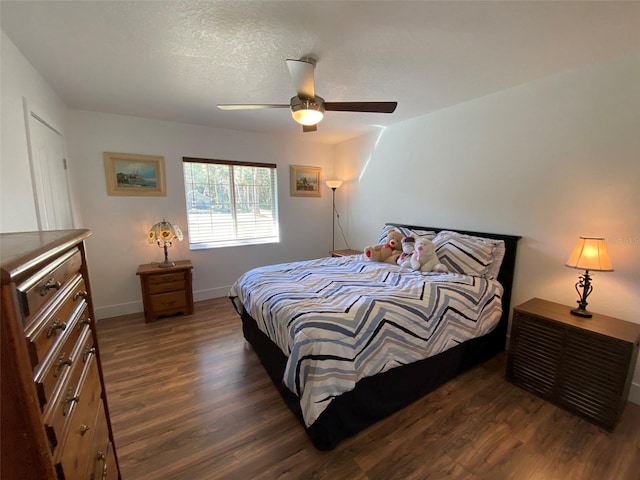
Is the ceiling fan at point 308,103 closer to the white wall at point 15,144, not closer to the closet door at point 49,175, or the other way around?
the white wall at point 15,144

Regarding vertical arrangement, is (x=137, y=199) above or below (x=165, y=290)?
above

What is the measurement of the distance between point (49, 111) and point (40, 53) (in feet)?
2.22

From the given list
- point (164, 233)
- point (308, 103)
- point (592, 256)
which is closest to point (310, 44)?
point (308, 103)

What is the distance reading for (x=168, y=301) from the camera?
3330 mm

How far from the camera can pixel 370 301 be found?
183 cm

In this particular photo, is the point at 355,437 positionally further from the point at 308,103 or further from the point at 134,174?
the point at 134,174

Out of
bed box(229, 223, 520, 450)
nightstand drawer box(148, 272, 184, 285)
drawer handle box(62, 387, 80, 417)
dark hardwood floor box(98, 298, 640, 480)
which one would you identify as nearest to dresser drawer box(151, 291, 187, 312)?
nightstand drawer box(148, 272, 184, 285)

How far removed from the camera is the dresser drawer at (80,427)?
719mm

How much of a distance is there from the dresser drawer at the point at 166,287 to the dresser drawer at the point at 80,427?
236 cm

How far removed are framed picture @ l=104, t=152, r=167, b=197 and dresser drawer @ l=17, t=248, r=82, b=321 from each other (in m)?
2.93

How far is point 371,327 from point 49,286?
150 cm

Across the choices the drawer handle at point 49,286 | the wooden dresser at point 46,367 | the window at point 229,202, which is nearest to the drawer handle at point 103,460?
the wooden dresser at point 46,367

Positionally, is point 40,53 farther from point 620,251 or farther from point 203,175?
point 620,251

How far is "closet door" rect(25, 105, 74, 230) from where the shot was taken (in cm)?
201
